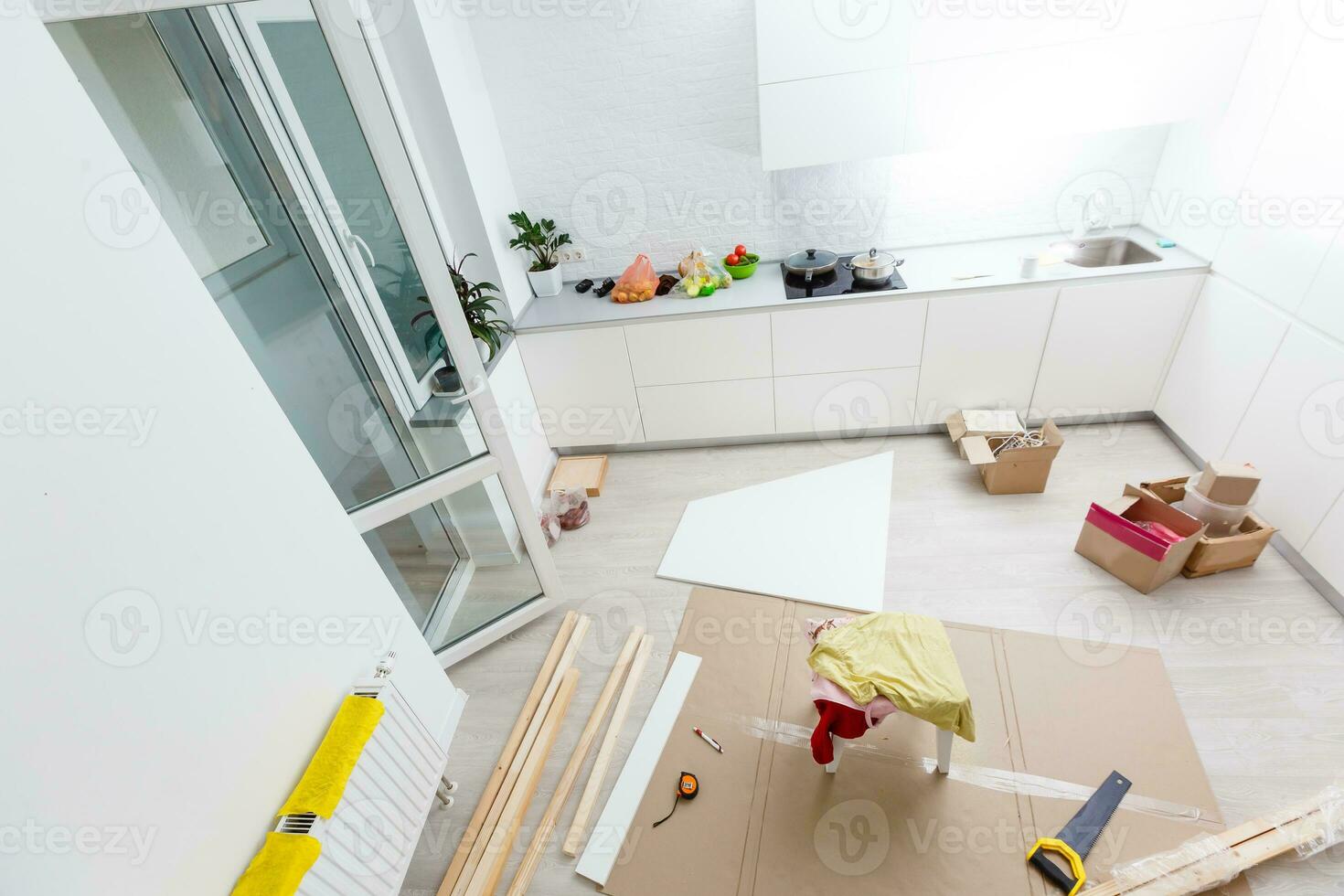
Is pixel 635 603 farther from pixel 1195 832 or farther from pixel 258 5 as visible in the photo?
pixel 258 5

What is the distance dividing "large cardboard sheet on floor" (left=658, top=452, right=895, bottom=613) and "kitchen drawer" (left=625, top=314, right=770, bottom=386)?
0.63m

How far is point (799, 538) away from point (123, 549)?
91.8 inches

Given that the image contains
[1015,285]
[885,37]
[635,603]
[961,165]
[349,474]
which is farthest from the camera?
Result: [961,165]

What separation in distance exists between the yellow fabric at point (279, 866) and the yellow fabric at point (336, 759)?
0.07 metres

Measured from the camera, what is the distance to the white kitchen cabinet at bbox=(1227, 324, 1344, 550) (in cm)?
213

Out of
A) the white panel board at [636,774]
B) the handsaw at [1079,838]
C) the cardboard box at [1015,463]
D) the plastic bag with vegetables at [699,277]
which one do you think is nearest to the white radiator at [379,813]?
the white panel board at [636,774]

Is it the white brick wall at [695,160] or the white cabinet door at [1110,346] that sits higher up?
the white brick wall at [695,160]

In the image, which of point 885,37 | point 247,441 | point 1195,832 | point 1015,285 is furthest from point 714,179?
point 1195,832

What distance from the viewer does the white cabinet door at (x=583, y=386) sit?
314 cm

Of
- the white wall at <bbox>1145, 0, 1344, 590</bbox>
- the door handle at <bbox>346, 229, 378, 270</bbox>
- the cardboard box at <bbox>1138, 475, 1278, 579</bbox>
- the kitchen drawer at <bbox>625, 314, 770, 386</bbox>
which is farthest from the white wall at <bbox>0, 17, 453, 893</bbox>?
the white wall at <bbox>1145, 0, 1344, 590</bbox>

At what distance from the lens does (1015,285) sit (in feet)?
9.18

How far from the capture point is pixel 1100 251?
3158 mm

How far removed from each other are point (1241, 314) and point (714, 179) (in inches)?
94.0

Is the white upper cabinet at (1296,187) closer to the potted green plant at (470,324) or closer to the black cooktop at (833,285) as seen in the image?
the black cooktop at (833,285)
